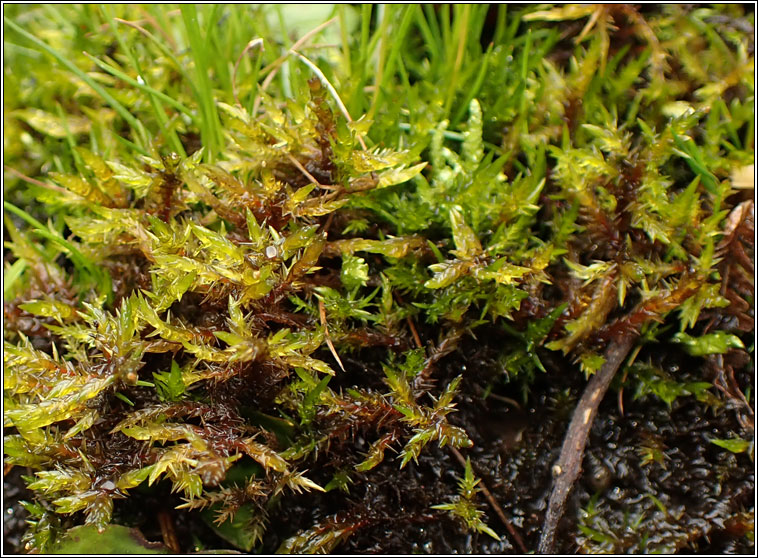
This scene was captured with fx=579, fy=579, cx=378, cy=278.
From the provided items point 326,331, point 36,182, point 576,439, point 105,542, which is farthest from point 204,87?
point 576,439

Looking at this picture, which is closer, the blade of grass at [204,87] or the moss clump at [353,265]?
the moss clump at [353,265]

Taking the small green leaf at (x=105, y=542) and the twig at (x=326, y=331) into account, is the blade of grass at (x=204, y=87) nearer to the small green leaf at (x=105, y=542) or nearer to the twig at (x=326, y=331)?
the twig at (x=326, y=331)

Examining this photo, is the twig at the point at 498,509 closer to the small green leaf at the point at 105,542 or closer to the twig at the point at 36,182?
the small green leaf at the point at 105,542

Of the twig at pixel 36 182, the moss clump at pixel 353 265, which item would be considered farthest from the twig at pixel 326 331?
the twig at pixel 36 182

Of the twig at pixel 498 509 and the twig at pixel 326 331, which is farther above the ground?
the twig at pixel 326 331

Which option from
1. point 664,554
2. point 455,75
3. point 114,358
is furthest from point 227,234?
point 664,554

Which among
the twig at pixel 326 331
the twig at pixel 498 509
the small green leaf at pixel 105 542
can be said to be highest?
the twig at pixel 326 331

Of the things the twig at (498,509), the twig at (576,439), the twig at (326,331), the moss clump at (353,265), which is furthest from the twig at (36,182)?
the twig at (576,439)
